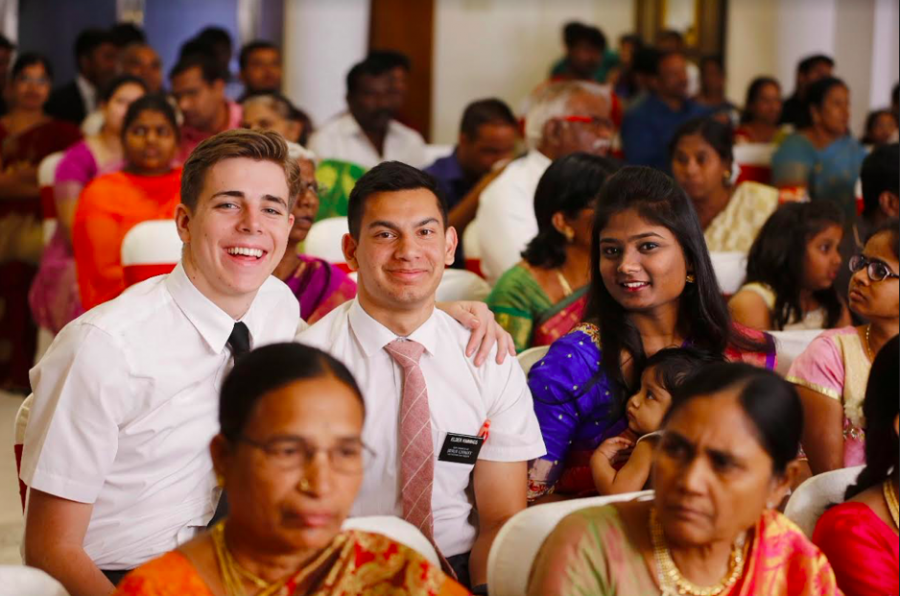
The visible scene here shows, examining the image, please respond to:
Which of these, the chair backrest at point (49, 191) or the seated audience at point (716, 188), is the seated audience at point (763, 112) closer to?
the seated audience at point (716, 188)

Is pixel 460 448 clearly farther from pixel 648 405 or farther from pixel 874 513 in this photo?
A: pixel 874 513

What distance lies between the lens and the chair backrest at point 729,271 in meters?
3.36

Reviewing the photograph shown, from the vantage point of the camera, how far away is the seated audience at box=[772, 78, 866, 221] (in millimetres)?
4938

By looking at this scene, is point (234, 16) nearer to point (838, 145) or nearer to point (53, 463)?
point (838, 145)

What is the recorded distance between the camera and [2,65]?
6.27 m

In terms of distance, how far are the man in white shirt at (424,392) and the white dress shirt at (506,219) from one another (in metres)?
1.58

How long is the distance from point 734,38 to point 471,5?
5.93 ft

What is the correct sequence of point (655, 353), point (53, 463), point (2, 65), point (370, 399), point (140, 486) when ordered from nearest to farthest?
point (53, 463), point (140, 486), point (370, 399), point (655, 353), point (2, 65)

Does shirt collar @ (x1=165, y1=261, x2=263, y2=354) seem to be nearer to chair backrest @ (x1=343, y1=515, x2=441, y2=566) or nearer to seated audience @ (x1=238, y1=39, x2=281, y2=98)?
chair backrest @ (x1=343, y1=515, x2=441, y2=566)

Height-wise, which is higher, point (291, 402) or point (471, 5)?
point (471, 5)

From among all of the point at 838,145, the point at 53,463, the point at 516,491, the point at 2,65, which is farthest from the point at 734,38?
the point at 53,463

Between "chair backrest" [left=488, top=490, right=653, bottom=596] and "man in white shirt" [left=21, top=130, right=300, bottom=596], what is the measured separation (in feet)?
1.82

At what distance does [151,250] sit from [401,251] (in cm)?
99

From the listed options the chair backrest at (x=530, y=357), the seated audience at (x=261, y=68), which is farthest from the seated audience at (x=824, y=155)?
the chair backrest at (x=530, y=357)
